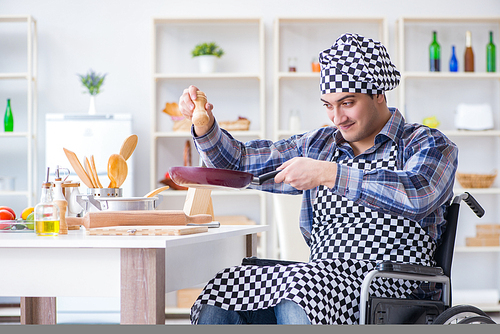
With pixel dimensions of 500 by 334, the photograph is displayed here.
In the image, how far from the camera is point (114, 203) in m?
1.39

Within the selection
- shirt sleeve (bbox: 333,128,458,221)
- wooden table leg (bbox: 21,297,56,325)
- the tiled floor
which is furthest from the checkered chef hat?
the tiled floor

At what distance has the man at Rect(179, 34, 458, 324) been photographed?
1202mm

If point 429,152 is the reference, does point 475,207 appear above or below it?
below

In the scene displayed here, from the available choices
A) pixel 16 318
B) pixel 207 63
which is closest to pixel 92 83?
pixel 207 63

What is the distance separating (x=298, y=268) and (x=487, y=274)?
12.2ft

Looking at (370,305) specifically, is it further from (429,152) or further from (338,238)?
(429,152)

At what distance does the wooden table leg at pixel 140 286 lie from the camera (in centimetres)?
96

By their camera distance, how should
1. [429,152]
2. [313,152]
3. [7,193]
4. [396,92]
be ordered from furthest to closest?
[396,92] < [7,193] < [313,152] < [429,152]

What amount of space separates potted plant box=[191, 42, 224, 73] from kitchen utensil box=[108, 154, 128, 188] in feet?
8.58

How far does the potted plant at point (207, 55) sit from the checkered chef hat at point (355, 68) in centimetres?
259

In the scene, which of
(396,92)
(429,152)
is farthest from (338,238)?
(396,92)

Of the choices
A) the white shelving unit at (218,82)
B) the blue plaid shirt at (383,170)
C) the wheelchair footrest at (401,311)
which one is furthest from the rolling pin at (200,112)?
the white shelving unit at (218,82)

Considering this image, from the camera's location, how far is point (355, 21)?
4.17 metres

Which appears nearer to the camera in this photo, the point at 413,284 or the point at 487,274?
the point at 413,284
